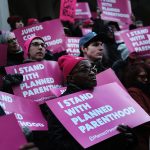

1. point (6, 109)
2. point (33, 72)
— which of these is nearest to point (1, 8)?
point (33, 72)

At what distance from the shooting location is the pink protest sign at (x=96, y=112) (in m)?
4.27

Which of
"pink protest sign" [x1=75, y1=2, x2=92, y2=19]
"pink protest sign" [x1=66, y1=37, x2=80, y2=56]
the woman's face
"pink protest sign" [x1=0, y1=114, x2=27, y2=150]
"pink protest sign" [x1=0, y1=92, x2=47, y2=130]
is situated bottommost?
"pink protest sign" [x1=75, y1=2, x2=92, y2=19]

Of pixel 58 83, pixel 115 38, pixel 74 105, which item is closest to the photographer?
pixel 74 105

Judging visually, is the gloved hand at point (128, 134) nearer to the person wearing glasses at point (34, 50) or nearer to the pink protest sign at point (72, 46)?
the person wearing glasses at point (34, 50)

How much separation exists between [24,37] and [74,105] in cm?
290

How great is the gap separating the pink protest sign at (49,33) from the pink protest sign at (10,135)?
3.33 metres

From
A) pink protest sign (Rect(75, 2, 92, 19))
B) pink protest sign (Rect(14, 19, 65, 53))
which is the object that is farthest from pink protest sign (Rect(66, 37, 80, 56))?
pink protest sign (Rect(75, 2, 92, 19))

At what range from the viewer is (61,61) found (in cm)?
531

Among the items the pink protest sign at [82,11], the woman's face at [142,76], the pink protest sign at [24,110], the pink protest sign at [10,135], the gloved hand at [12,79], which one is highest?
the pink protest sign at [10,135]

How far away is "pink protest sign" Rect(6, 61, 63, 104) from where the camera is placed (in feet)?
18.3

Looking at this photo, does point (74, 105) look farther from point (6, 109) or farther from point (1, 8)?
point (1, 8)

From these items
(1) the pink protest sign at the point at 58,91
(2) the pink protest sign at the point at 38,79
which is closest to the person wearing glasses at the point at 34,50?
(2) the pink protest sign at the point at 38,79

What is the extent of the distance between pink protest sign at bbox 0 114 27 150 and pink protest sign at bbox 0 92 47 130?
0.92 m

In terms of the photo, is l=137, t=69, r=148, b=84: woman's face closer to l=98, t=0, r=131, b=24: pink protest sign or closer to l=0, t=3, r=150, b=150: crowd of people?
l=0, t=3, r=150, b=150: crowd of people
